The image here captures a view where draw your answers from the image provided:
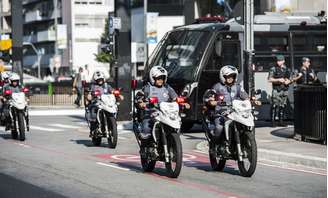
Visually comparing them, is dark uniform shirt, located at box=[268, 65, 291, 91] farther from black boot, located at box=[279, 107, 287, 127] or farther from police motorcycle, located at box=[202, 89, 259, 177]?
police motorcycle, located at box=[202, 89, 259, 177]

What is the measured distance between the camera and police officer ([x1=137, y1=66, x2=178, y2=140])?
41.2 ft

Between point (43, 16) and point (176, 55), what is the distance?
2972 inches

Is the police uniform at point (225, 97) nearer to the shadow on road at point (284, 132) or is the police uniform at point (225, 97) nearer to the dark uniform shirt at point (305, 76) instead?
the shadow on road at point (284, 132)

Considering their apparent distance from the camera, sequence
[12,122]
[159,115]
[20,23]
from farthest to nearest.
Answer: [20,23] < [12,122] < [159,115]

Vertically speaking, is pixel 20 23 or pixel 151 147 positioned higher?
pixel 20 23

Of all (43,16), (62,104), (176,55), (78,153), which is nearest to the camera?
Answer: (78,153)

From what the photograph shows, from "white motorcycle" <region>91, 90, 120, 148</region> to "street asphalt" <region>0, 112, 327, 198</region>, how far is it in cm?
30

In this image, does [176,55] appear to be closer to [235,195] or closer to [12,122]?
[12,122]

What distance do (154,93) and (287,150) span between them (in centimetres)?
426

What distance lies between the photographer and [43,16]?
3760 inches

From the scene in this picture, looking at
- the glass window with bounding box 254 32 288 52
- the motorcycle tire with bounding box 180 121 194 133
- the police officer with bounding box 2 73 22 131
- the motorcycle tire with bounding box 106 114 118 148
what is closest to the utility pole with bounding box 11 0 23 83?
the motorcycle tire with bounding box 180 121 194 133

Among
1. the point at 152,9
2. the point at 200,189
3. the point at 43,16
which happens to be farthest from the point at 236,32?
the point at 43,16

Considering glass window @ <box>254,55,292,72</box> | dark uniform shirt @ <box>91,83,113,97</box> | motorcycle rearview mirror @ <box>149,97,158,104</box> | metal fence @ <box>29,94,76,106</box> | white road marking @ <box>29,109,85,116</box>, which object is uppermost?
glass window @ <box>254,55,292,72</box>

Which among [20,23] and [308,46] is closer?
[308,46]
